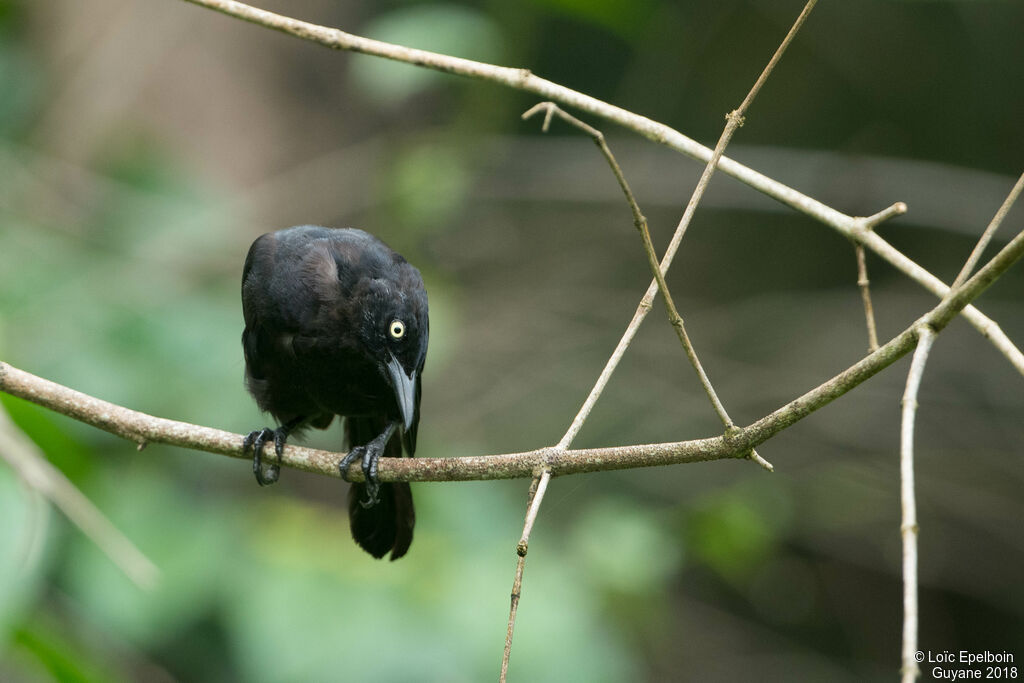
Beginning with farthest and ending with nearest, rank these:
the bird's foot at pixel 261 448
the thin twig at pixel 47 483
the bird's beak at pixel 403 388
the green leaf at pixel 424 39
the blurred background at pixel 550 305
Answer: the green leaf at pixel 424 39 → the blurred background at pixel 550 305 → the bird's beak at pixel 403 388 → the bird's foot at pixel 261 448 → the thin twig at pixel 47 483

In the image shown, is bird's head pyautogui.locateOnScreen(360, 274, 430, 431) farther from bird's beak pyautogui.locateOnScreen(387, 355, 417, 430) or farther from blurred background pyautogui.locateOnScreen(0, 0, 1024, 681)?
blurred background pyautogui.locateOnScreen(0, 0, 1024, 681)

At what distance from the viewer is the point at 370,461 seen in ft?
9.42

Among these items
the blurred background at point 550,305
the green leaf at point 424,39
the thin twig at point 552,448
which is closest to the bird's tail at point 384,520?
the blurred background at point 550,305

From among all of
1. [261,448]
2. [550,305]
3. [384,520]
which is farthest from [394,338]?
[550,305]

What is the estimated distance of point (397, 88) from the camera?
4.18 metres

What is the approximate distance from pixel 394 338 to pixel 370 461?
1.29 feet

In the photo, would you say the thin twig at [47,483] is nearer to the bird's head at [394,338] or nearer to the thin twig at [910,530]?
the bird's head at [394,338]

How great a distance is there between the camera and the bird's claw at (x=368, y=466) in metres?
2.66

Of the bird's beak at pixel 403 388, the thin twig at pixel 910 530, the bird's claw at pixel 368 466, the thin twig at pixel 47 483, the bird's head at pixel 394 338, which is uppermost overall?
the bird's head at pixel 394 338

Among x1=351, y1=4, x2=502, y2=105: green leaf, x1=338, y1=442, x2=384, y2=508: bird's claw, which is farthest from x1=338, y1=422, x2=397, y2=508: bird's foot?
x1=351, y1=4, x2=502, y2=105: green leaf

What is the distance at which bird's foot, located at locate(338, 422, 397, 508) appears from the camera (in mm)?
2688

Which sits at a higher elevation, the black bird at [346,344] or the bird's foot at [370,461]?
the black bird at [346,344]

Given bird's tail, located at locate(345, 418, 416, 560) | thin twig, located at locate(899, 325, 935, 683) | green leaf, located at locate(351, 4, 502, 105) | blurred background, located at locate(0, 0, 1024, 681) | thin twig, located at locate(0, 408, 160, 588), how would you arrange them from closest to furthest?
thin twig, located at locate(899, 325, 935, 683)
thin twig, located at locate(0, 408, 160, 588)
bird's tail, located at locate(345, 418, 416, 560)
blurred background, located at locate(0, 0, 1024, 681)
green leaf, located at locate(351, 4, 502, 105)

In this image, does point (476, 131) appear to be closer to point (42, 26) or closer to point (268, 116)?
point (268, 116)
